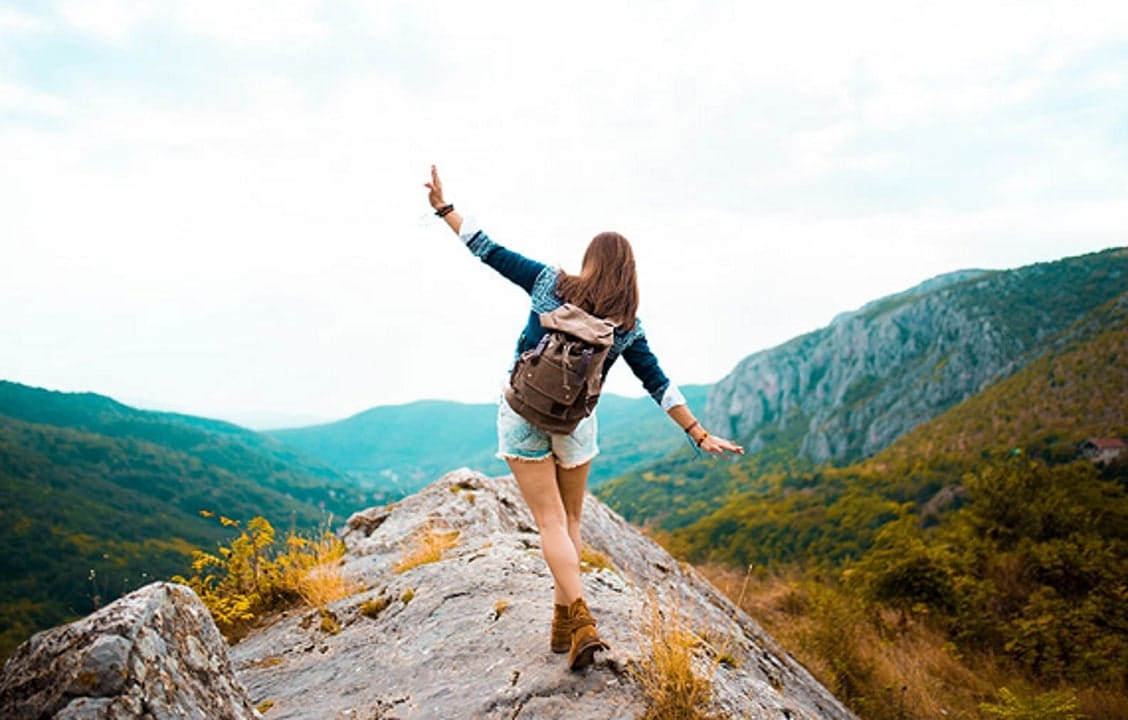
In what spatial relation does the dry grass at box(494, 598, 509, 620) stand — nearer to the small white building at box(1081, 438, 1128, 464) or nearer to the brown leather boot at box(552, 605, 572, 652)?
the brown leather boot at box(552, 605, 572, 652)

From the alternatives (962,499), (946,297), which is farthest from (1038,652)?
(946,297)

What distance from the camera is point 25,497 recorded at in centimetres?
14200

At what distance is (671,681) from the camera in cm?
343

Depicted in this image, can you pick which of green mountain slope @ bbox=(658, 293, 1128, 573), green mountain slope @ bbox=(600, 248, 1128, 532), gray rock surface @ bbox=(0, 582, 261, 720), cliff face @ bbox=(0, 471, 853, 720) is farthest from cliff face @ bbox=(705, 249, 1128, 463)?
gray rock surface @ bbox=(0, 582, 261, 720)

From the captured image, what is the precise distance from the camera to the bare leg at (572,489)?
434cm

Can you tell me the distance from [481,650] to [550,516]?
144 centimetres

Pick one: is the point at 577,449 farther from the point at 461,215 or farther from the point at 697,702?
the point at 461,215

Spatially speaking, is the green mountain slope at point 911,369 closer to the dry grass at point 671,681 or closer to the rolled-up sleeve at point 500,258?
the dry grass at point 671,681

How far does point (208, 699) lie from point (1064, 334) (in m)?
144

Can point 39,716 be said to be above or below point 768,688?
above

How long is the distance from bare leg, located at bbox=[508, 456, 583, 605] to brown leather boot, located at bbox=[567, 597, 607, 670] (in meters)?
0.08

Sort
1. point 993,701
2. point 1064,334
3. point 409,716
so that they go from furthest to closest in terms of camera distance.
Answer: point 1064,334 → point 993,701 → point 409,716

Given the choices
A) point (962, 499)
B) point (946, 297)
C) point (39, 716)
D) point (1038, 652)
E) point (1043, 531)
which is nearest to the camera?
point (39, 716)

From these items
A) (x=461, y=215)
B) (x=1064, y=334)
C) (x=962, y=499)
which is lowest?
(x=962, y=499)
